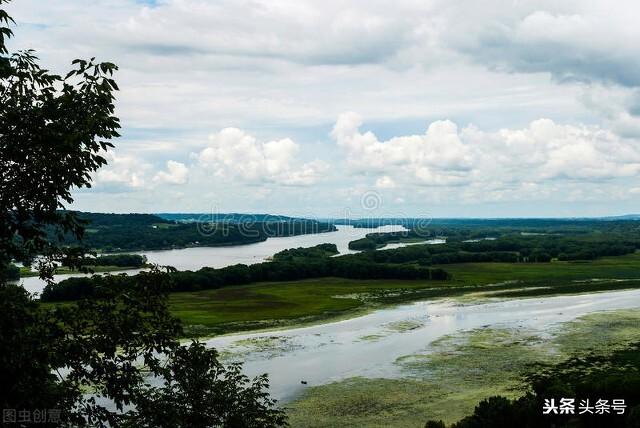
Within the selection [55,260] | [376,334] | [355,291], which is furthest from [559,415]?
[355,291]

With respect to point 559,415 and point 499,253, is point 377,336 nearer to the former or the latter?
point 559,415

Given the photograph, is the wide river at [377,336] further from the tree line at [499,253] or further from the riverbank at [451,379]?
the tree line at [499,253]

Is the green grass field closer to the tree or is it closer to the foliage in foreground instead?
the foliage in foreground

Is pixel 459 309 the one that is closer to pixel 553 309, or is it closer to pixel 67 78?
pixel 553 309

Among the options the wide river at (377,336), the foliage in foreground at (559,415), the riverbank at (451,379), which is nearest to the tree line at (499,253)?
the wide river at (377,336)

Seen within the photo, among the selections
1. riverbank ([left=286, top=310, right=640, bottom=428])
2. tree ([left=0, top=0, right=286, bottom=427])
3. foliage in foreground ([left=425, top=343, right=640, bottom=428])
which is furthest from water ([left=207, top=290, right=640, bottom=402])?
tree ([left=0, top=0, right=286, bottom=427])
